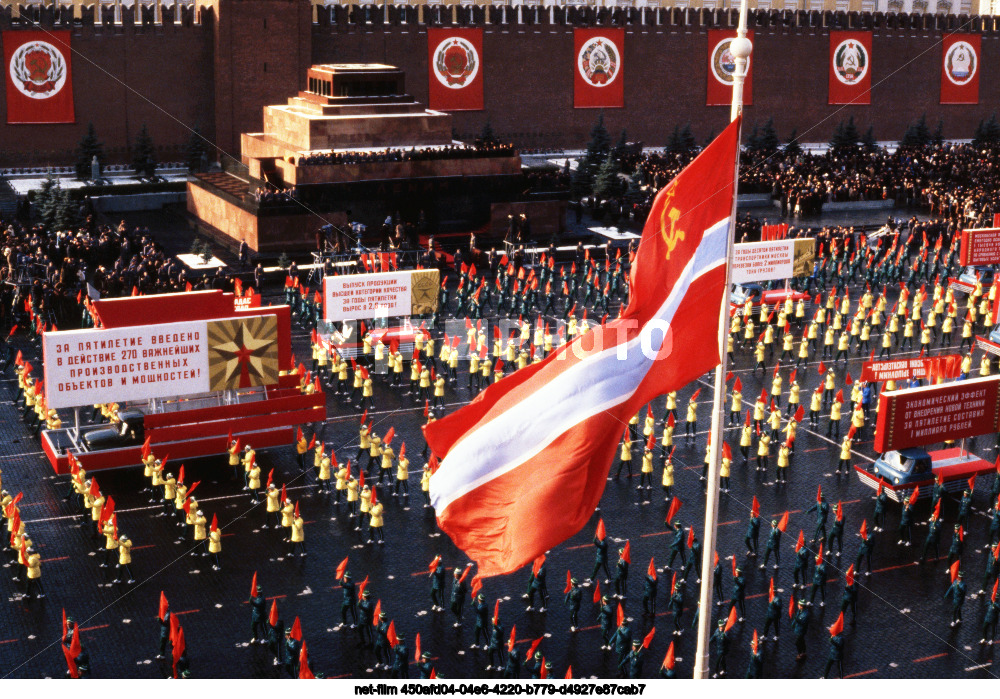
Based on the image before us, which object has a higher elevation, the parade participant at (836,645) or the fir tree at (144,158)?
the fir tree at (144,158)

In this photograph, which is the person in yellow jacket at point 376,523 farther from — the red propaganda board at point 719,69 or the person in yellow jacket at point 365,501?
the red propaganda board at point 719,69

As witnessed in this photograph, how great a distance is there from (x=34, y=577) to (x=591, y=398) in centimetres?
1095

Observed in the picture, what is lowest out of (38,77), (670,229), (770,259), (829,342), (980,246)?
(829,342)

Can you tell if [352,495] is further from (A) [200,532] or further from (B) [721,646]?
(B) [721,646]

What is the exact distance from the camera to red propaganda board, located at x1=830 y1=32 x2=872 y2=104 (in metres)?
70.5

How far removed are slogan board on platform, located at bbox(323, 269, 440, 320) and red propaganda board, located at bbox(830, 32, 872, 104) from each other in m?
46.8

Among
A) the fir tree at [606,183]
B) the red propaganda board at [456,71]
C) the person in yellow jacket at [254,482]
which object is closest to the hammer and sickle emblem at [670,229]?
the person in yellow jacket at [254,482]

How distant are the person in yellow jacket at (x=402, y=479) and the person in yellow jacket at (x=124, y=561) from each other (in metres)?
4.64

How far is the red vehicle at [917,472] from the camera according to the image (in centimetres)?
2153

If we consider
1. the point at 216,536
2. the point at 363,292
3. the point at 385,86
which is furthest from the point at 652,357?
the point at 385,86

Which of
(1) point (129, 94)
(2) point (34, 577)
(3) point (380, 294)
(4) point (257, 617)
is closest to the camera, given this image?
(4) point (257, 617)

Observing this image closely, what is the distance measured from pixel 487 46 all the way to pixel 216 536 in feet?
155

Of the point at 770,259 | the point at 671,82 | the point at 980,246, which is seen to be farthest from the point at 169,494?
the point at 671,82

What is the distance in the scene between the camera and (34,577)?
18.0m
